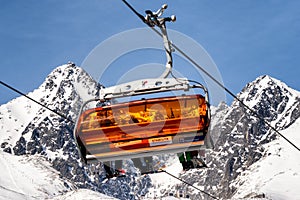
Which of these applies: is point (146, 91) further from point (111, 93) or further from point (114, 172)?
point (114, 172)

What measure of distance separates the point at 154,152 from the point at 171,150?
58cm

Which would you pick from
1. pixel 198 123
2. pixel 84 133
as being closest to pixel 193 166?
pixel 198 123

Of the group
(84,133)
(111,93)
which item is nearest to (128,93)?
(111,93)

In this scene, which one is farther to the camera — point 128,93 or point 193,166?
point 193,166

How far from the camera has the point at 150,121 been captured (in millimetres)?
22844

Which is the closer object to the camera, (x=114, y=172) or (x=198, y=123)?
(x=198, y=123)

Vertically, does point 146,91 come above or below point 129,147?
above

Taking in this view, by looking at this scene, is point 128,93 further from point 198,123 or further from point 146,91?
point 198,123

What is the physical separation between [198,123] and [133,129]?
2.22m

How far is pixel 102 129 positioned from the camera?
23250 millimetres

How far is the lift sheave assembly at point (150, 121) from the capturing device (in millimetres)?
22547

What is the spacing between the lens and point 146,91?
22766mm

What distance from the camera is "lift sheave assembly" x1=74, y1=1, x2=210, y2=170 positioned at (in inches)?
888

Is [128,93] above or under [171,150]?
above
